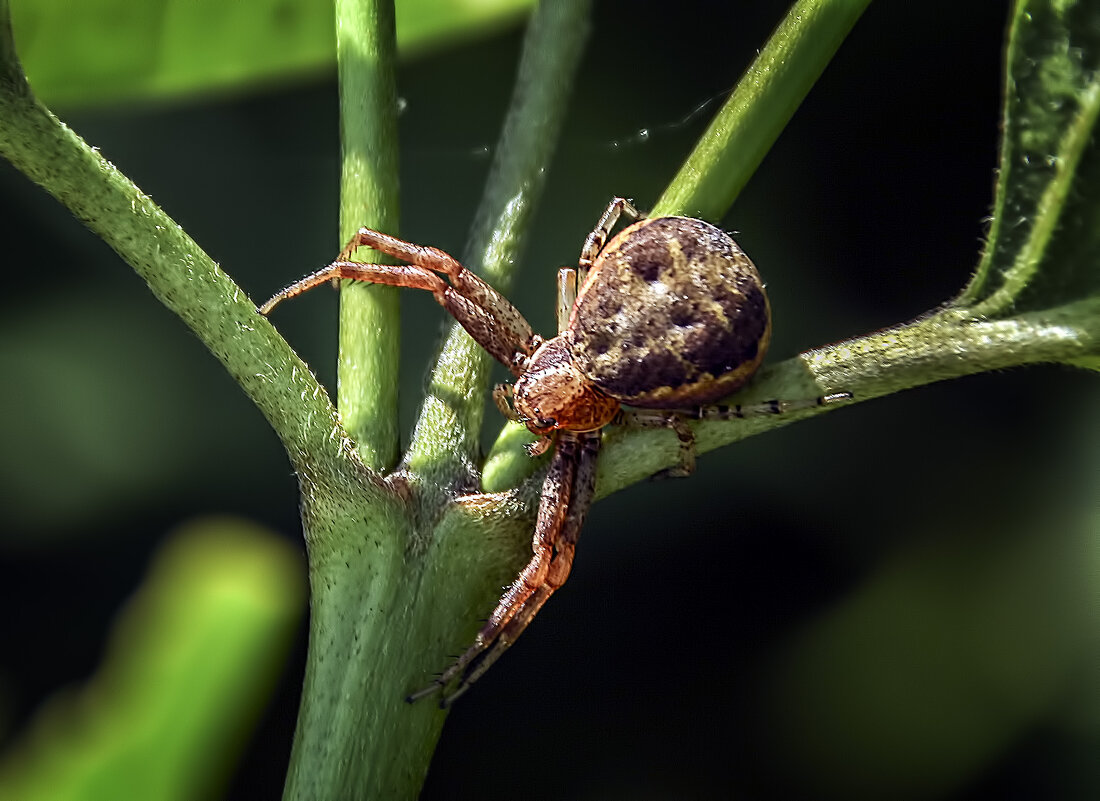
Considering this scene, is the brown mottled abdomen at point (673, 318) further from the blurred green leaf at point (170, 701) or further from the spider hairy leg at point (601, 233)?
the blurred green leaf at point (170, 701)

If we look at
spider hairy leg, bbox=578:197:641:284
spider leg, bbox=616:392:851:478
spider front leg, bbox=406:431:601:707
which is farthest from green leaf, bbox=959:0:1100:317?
spider hairy leg, bbox=578:197:641:284

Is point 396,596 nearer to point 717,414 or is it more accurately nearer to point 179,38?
point 717,414

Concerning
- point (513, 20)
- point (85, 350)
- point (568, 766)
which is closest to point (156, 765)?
point (568, 766)

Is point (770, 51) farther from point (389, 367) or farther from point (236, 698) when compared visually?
point (236, 698)

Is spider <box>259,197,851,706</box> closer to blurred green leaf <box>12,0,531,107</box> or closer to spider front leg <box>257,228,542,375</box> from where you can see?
spider front leg <box>257,228,542,375</box>

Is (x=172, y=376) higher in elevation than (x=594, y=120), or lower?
lower

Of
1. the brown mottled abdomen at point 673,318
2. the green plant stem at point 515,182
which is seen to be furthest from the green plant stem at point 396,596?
the brown mottled abdomen at point 673,318
